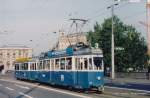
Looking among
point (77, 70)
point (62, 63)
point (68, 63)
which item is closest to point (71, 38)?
point (62, 63)

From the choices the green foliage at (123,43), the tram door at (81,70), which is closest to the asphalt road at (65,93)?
the tram door at (81,70)

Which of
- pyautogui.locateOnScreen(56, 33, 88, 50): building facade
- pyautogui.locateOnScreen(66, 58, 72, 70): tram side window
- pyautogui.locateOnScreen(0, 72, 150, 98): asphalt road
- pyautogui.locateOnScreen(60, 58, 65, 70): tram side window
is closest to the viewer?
pyautogui.locateOnScreen(0, 72, 150, 98): asphalt road

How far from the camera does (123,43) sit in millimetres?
71938

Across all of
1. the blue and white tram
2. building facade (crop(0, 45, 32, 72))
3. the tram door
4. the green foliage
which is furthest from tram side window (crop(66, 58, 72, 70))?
building facade (crop(0, 45, 32, 72))

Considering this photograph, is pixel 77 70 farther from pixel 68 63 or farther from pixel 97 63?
pixel 68 63

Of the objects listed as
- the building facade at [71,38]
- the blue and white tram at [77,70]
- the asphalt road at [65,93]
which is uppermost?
the building facade at [71,38]

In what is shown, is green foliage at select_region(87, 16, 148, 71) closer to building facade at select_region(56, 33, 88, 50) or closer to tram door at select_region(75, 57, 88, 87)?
building facade at select_region(56, 33, 88, 50)

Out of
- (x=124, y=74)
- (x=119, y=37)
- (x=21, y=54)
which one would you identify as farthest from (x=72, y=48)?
(x=21, y=54)

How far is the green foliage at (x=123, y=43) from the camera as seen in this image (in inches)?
2768

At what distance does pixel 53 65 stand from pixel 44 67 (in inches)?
148

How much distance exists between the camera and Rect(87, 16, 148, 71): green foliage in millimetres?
70312

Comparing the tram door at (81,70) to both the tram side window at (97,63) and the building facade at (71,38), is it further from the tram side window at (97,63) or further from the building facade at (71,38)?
the building facade at (71,38)

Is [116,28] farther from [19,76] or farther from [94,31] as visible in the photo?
[19,76]

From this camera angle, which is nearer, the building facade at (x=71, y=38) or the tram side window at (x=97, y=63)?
the tram side window at (x=97, y=63)
